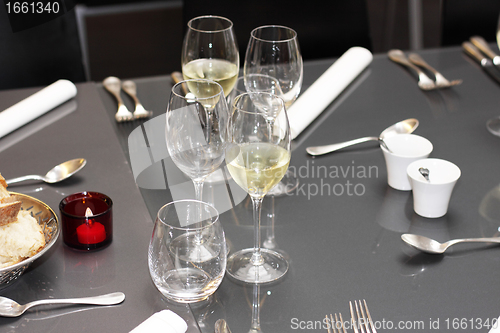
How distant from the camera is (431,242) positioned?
32.3 inches

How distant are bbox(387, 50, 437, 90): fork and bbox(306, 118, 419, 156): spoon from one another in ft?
0.68

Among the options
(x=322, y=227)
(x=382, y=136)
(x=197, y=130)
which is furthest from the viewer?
(x=382, y=136)

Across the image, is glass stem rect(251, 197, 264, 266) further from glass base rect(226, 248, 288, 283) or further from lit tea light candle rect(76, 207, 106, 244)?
lit tea light candle rect(76, 207, 106, 244)

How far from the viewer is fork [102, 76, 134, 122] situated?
46.0 inches

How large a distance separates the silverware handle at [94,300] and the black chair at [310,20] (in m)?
1.15

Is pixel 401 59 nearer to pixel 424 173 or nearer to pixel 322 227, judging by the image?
pixel 424 173

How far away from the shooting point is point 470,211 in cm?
92

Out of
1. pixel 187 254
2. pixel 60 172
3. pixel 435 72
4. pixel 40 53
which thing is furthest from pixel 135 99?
pixel 435 72

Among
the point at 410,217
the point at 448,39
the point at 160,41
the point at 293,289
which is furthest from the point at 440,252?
the point at 160,41

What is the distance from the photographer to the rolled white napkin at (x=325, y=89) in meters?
1.17

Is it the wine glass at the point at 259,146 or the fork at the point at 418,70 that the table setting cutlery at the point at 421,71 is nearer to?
the fork at the point at 418,70

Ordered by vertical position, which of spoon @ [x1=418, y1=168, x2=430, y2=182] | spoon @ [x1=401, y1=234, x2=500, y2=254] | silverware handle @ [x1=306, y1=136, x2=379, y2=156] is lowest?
spoon @ [x1=401, y1=234, x2=500, y2=254]

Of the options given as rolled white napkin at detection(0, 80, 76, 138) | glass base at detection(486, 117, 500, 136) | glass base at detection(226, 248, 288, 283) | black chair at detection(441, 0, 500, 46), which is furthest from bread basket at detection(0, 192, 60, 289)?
black chair at detection(441, 0, 500, 46)

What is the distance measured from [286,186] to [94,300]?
1.39 feet
